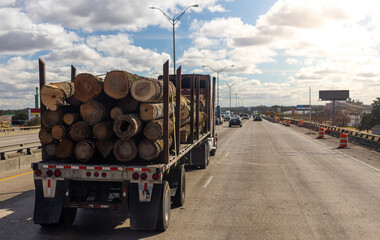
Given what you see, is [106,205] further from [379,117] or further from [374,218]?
[379,117]

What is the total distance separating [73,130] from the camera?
6.67 m

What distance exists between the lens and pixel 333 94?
96938mm

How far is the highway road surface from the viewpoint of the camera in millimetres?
6824

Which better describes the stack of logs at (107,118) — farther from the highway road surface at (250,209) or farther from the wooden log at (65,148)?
the highway road surface at (250,209)

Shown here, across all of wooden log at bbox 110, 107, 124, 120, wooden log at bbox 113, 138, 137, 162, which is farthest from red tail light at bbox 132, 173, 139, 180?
wooden log at bbox 110, 107, 124, 120

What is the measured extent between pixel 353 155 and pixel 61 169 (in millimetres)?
17395

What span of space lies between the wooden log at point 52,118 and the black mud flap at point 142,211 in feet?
6.00

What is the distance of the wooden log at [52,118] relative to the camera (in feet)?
22.5

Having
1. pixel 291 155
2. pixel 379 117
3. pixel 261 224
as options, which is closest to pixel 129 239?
pixel 261 224

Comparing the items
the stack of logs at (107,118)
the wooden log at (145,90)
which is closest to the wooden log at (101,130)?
the stack of logs at (107,118)

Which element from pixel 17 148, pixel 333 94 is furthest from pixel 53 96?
pixel 333 94

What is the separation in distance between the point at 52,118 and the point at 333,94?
98727 mm

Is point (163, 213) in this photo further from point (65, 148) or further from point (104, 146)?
point (65, 148)

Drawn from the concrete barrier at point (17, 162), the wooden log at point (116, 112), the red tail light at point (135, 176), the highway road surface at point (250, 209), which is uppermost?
the wooden log at point (116, 112)
